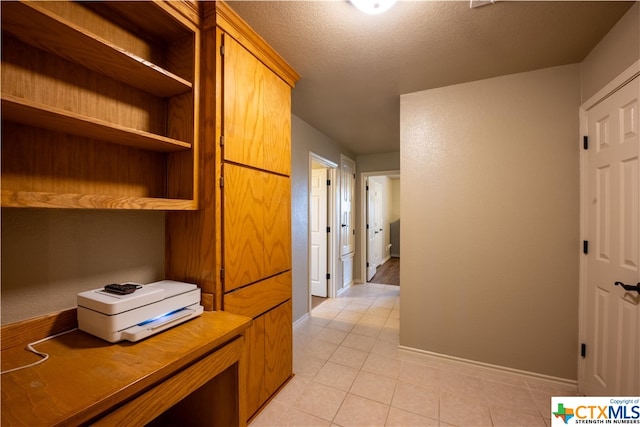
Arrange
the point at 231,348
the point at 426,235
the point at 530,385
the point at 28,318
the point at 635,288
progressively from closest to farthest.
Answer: the point at 28,318, the point at 231,348, the point at 635,288, the point at 530,385, the point at 426,235

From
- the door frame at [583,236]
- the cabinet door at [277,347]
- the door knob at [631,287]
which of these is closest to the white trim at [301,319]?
the cabinet door at [277,347]

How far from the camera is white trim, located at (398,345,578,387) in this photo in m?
1.91

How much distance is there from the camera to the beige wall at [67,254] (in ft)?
3.37

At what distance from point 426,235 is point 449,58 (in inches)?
53.6

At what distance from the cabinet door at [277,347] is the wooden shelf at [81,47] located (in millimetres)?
1504

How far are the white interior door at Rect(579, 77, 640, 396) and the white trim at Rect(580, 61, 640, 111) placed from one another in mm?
29

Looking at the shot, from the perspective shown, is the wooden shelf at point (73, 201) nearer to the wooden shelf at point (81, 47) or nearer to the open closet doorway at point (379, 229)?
the wooden shelf at point (81, 47)

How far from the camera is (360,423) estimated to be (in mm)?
1566

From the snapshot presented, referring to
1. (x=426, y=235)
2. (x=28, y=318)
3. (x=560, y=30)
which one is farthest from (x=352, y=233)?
(x=28, y=318)

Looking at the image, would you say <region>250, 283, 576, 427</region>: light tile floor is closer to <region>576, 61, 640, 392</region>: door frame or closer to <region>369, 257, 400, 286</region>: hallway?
<region>576, 61, 640, 392</region>: door frame

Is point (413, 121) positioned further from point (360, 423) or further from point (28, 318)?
point (28, 318)

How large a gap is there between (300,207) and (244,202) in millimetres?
1430

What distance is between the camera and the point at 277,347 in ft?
6.01

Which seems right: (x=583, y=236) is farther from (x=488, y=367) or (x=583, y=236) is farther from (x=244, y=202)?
(x=244, y=202)
